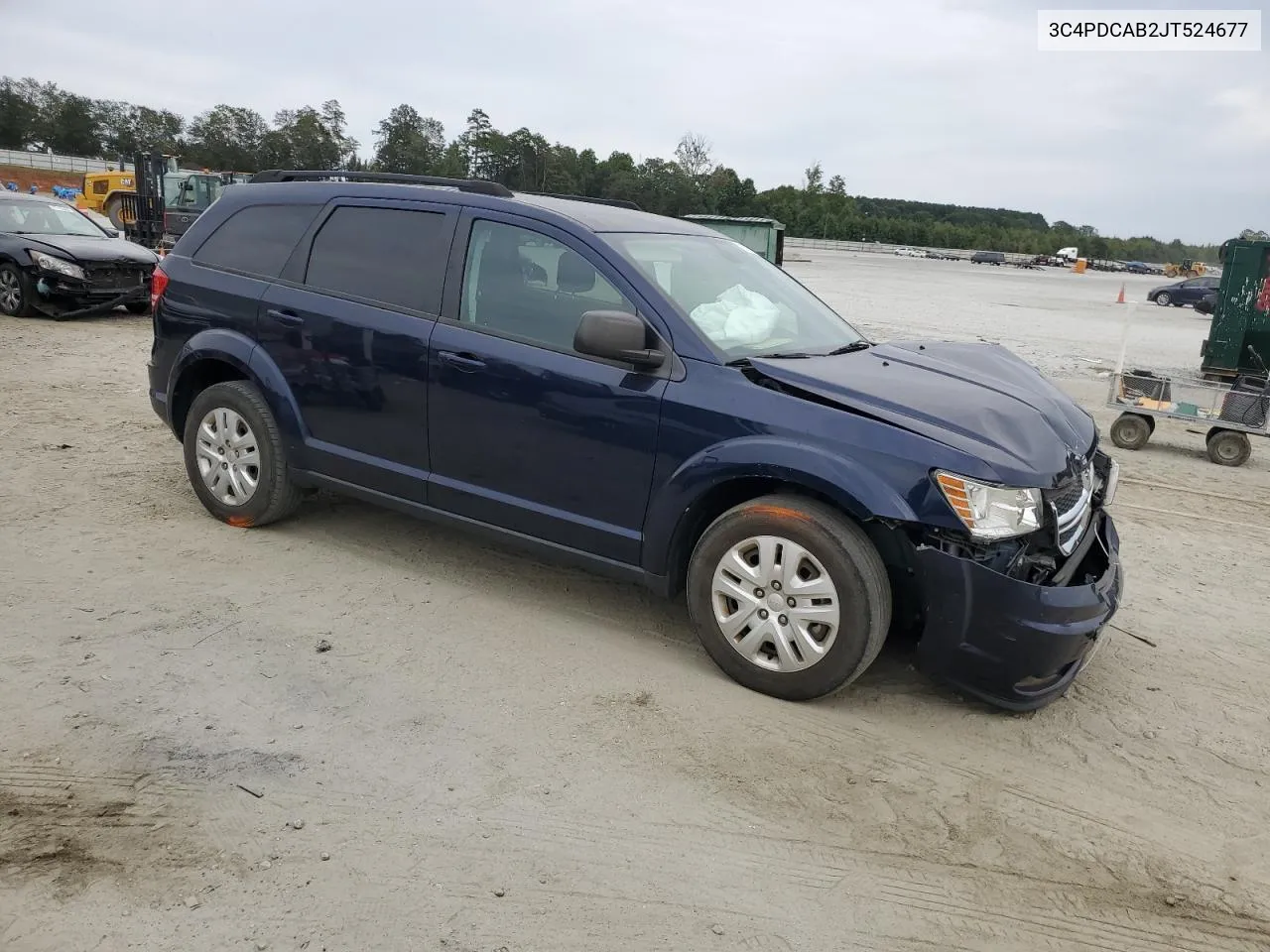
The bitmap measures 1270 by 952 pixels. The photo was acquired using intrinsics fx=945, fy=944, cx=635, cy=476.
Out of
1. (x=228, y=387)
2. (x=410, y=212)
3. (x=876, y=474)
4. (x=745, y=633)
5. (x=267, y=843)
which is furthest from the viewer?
(x=228, y=387)

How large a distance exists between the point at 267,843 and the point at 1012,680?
8.43 feet

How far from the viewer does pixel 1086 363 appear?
15492 mm

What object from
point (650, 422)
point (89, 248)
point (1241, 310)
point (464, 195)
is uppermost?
point (464, 195)

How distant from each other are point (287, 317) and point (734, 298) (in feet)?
7.49

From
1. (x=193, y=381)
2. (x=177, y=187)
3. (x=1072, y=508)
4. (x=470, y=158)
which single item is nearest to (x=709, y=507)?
(x=1072, y=508)

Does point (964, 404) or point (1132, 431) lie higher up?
point (964, 404)

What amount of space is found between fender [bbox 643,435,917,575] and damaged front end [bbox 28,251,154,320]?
1177 cm

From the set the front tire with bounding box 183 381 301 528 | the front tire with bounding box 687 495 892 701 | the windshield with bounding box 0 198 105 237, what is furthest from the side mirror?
the windshield with bounding box 0 198 105 237

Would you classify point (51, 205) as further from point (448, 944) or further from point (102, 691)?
point (448, 944)

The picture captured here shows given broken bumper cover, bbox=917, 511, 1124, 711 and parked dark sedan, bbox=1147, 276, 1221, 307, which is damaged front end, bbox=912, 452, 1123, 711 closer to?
broken bumper cover, bbox=917, 511, 1124, 711

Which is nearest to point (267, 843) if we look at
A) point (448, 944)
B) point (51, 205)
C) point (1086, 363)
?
point (448, 944)

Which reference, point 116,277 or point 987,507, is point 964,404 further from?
point 116,277

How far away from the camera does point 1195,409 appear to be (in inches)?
359

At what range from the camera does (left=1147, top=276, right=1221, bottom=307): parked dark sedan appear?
35.1 meters
